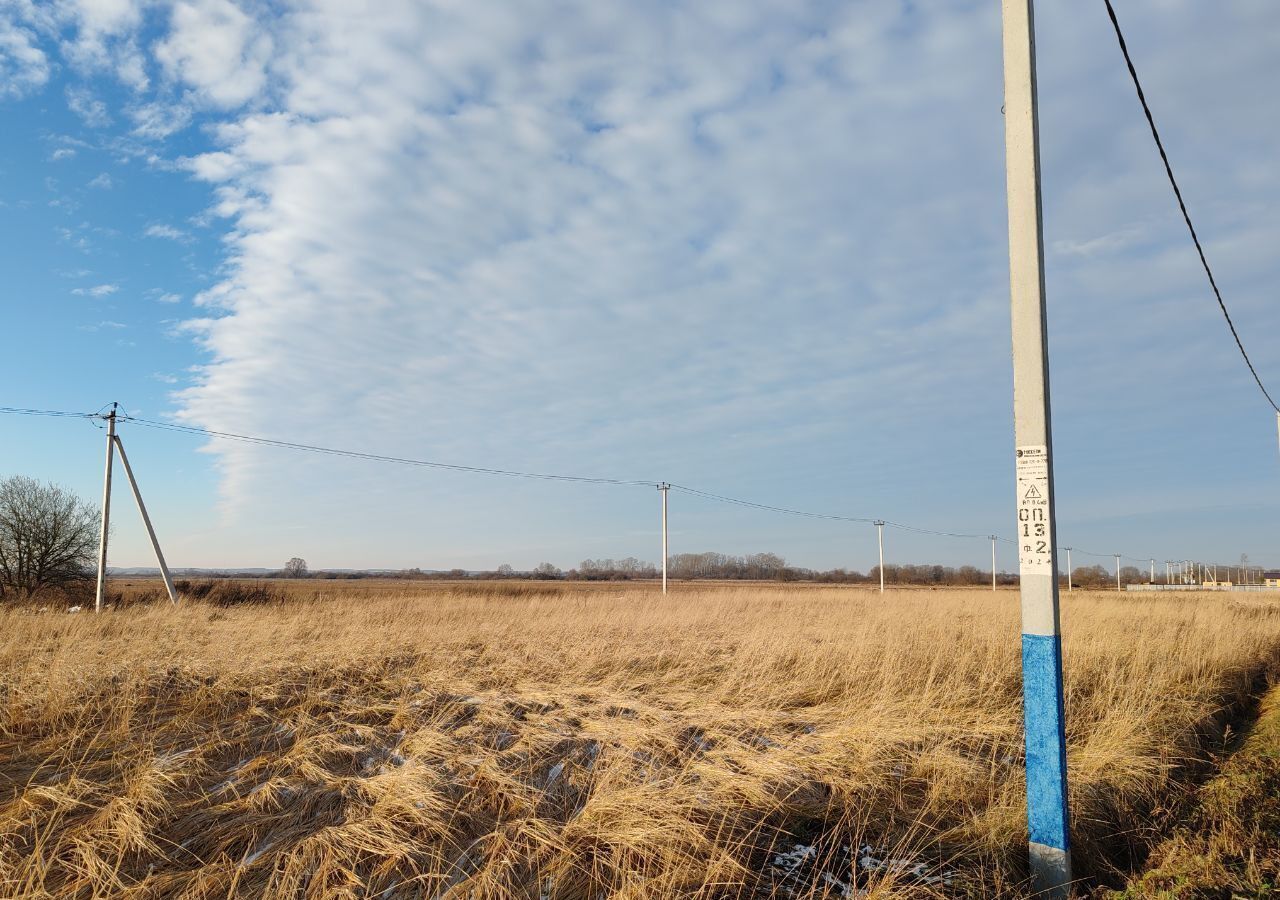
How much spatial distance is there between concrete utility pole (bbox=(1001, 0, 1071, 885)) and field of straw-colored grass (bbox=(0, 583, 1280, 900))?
1.56 ft

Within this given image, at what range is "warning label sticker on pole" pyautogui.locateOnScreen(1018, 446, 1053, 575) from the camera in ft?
14.9

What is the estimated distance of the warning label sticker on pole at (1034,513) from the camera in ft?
14.9

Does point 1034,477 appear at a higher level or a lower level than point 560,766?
higher

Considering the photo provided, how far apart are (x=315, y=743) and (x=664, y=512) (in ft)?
117

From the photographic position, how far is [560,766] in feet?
20.6

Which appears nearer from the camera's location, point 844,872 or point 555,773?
point 844,872

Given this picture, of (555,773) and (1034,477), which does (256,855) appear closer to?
(555,773)

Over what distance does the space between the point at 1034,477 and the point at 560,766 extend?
Result: 14.3ft

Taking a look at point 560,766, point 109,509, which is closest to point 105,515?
point 109,509

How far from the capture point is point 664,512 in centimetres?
4216

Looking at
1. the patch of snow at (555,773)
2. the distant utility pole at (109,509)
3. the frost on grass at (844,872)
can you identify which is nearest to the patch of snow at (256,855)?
the patch of snow at (555,773)

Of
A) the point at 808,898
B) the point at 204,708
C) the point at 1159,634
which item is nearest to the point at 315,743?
the point at 204,708

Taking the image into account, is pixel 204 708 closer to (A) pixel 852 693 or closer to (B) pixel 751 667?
A: (B) pixel 751 667

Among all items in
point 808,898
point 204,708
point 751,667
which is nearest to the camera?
point 808,898
